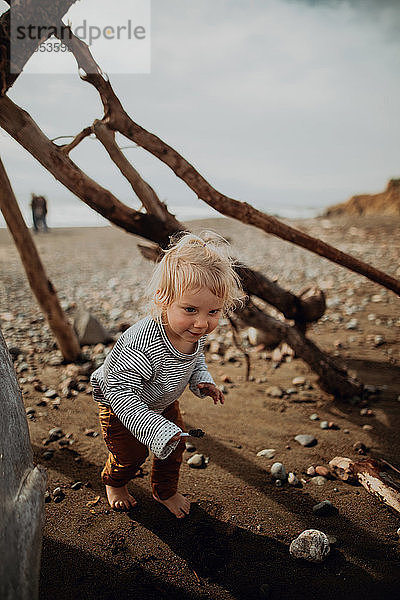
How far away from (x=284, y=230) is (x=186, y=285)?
171cm

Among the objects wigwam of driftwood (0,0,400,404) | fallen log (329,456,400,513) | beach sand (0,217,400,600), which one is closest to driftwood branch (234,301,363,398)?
wigwam of driftwood (0,0,400,404)

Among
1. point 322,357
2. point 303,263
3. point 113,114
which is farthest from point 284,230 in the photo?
point 303,263

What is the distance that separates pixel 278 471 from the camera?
3051 mm

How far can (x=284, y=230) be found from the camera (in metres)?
3.68

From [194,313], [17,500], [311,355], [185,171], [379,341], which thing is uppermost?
[185,171]

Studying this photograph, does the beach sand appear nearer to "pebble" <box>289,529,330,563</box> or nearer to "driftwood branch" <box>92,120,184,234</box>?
"pebble" <box>289,529,330,563</box>

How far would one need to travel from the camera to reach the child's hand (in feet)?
8.61

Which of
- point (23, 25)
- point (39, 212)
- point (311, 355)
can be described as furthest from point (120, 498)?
point (39, 212)

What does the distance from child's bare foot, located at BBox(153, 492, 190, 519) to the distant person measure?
16.2 meters

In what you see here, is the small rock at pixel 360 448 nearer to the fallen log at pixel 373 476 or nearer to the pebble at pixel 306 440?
the fallen log at pixel 373 476

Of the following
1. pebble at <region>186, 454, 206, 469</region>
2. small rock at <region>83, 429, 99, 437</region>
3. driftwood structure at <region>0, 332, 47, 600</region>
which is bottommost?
small rock at <region>83, 429, 99, 437</region>

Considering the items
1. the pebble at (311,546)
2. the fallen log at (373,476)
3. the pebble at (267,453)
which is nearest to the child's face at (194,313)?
the pebble at (311,546)

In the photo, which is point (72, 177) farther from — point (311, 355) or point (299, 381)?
point (299, 381)

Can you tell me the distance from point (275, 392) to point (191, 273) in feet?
7.75
